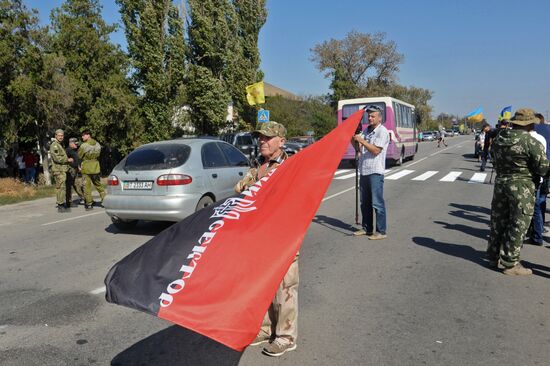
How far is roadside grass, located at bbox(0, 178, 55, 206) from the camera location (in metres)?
13.6

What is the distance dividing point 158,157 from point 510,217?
5065mm

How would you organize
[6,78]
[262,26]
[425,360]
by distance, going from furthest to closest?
[262,26] → [6,78] → [425,360]

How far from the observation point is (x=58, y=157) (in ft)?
33.4

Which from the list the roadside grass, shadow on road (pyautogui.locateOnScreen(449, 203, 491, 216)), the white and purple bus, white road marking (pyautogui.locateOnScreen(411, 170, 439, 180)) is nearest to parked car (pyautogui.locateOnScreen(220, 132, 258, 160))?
the white and purple bus

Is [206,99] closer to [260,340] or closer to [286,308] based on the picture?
[260,340]

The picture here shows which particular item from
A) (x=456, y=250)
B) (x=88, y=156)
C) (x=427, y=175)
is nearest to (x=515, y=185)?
(x=456, y=250)

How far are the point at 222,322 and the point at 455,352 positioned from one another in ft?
6.73

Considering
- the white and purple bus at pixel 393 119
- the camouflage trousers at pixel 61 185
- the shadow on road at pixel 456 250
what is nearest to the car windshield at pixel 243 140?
the white and purple bus at pixel 393 119

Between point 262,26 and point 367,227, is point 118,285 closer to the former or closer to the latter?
point 367,227

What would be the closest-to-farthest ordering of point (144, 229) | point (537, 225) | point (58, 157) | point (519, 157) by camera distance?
point (519, 157) → point (537, 225) → point (144, 229) → point (58, 157)

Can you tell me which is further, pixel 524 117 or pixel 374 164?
pixel 374 164

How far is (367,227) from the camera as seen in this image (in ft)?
23.5

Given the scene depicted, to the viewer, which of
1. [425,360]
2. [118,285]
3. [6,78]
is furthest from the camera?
[6,78]

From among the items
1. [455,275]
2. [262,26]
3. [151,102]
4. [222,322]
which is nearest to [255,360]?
[222,322]
